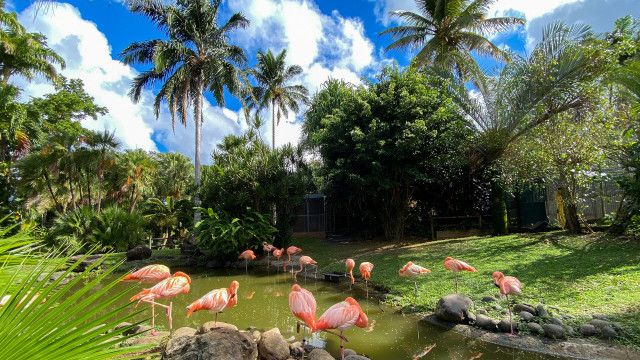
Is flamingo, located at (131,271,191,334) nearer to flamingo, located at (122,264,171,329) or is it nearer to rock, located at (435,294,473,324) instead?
flamingo, located at (122,264,171,329)

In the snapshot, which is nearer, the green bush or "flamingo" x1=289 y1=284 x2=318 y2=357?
"flamingo" x1=289 y1=284 x2=318 y2=357

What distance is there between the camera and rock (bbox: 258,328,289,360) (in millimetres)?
4367

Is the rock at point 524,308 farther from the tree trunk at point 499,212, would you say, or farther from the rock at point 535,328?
the tree trunk at point 499,212

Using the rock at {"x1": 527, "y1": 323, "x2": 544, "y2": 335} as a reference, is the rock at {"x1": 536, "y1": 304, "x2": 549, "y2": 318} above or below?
above

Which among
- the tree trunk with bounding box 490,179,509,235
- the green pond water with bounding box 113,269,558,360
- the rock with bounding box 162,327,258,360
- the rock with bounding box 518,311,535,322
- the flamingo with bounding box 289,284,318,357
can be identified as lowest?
the green pond water with bounding box 113,269,558,360

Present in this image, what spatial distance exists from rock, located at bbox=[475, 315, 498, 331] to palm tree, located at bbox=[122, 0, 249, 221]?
15.4m

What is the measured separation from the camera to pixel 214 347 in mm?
3688

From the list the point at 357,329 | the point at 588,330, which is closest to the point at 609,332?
the point at 588,330

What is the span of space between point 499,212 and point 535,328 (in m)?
9.24

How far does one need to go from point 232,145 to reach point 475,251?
13.1 meters

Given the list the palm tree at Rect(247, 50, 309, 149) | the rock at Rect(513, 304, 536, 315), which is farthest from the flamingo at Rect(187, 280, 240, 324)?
the palm tree at Rect(247, 50, 309, 149)

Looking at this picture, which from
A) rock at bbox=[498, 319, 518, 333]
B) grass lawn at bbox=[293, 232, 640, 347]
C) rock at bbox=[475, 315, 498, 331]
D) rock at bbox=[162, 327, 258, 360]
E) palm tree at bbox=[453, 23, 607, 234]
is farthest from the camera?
palm tree at bbox=[453, 23, 607, 234]

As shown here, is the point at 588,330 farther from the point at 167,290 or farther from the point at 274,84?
the point at 274,84

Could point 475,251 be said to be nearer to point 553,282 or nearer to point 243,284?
point 553,282
